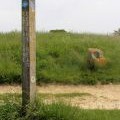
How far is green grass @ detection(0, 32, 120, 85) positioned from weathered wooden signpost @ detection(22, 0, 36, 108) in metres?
5.36

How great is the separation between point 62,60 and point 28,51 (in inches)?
274

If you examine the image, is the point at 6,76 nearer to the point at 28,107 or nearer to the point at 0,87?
the point at 0,87

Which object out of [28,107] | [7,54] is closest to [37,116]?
[28,107]

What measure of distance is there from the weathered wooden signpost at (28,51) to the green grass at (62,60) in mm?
5363

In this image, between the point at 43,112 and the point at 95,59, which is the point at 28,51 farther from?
the point at 95,59

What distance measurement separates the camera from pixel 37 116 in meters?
7.47

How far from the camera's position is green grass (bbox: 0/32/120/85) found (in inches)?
530

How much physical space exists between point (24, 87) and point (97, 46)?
29.2ft

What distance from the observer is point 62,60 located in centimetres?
1465

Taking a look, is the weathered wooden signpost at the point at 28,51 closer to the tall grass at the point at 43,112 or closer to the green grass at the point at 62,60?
the tall grass at the point at 43,112

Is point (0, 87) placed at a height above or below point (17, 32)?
below

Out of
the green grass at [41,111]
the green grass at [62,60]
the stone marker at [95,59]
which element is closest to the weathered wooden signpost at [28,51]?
the green grass at [41,111]

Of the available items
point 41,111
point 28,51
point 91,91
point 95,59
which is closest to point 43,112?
point 41,111

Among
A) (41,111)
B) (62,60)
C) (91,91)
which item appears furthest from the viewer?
(62,60)
